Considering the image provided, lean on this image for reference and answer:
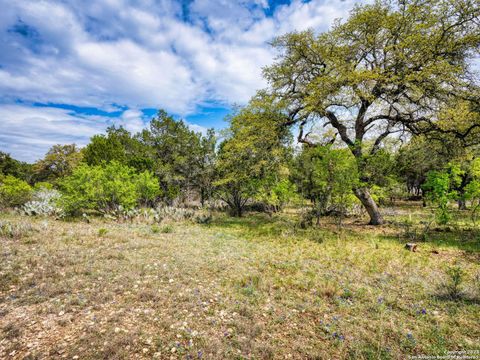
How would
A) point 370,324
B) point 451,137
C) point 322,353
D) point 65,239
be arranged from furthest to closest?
1. point 451,137
2. point 65,239
3. point 370,324
4. point 322,353

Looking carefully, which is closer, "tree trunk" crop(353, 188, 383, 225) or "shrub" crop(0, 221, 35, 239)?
"shrub" crop(0, 221, 35, 239)

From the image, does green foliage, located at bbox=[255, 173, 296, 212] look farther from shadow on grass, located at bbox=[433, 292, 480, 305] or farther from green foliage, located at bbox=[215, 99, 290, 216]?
shadow on grass, located at bbox=[433, 292, 480, 305]

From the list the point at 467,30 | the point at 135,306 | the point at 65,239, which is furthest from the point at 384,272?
the point at 467,30

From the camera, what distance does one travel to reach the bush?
16109 millimetres

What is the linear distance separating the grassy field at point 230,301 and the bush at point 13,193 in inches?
437

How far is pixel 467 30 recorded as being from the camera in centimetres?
998

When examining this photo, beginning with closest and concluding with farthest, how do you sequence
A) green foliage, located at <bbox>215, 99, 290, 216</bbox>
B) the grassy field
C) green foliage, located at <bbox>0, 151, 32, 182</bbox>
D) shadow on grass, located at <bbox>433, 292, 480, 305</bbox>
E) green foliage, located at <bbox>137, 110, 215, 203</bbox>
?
the grassy field, shadow on grass, located at <bbox>433, 292, 480, 305</bbox>, green foliage, located at <bbox>215, 99, 290, 216</bbox>, green foliage, located at <bbox>137, 110, 215, 203</bbox>, green foliage, located at <bbox>0, 151, 32, 182</bbox>

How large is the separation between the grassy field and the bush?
437 inches

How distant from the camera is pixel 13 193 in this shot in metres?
16.3

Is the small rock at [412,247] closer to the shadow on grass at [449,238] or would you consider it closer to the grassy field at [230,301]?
the grassy field at [230,301]

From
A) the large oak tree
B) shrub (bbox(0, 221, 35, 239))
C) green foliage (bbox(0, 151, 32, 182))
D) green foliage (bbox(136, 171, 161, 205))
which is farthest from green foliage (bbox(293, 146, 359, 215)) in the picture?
green foliage (bbox(0, 151, 32, 182))

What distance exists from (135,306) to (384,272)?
20.7 ft

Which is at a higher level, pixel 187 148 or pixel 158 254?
pixel 187 148

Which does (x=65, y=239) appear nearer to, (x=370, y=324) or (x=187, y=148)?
(x=370, y=324)
